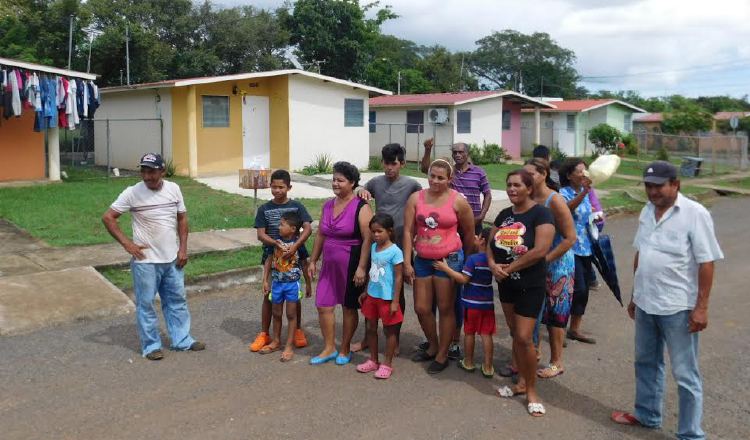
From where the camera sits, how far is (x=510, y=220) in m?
4.79

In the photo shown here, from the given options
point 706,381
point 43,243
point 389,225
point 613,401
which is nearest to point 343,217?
point 389,225

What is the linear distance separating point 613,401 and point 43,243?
307 inches

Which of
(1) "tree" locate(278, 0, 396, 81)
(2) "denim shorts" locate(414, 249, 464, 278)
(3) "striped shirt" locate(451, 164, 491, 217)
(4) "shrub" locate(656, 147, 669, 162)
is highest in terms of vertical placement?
(1) "tree" locate(278, 0, 396, 81)

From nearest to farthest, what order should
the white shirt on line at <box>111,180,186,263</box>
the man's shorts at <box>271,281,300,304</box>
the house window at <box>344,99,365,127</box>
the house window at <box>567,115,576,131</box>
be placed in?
the white shirt on line at <box>111,180,186,263</box>
the man's shorts at <box>271,281,300,304</box>
the house window at <box>344,99,365,127</box>
the house window at <box>567,115,576,131</box>

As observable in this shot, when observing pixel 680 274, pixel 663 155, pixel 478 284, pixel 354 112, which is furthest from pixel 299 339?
pixel 663 155

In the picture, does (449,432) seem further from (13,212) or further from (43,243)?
(13,212)

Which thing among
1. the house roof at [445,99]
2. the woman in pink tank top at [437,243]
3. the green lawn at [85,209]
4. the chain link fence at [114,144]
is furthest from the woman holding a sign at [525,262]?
the house roof at [445,99]

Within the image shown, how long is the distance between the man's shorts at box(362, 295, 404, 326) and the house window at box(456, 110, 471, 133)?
22.4 m

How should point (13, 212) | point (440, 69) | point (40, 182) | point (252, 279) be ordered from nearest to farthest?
point (252, 279)
point (13, 212)
point (40, 182)
point (440, 69)

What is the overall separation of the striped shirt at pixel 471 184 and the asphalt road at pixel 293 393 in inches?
47.2

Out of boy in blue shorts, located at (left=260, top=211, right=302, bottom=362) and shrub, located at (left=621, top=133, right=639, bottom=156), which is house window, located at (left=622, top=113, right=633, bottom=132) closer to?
shrub, located at (left=621, top=133, right=639, bottom=156)

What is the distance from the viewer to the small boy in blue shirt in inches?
203

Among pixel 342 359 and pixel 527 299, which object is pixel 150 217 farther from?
pixel 527 299

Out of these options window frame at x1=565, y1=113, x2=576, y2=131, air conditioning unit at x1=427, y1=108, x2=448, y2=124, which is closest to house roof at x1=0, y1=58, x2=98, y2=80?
air conditioning unit at x1=427, y1=108, x2=448, y2=124
